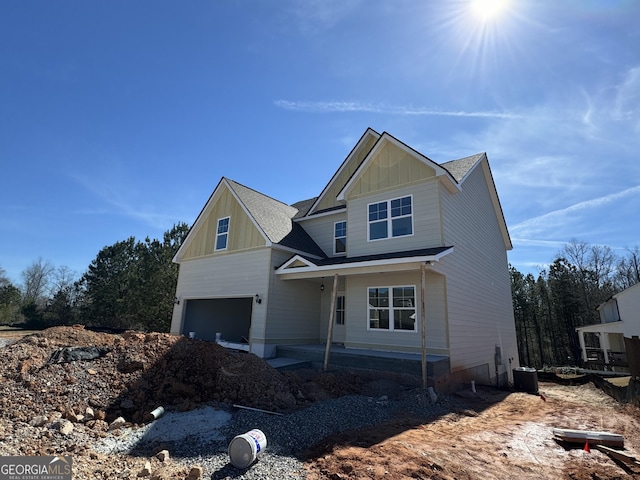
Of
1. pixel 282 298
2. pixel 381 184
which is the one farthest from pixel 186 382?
pixel 381 184

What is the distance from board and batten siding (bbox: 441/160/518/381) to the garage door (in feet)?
33.6

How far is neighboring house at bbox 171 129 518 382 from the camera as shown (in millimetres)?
11305

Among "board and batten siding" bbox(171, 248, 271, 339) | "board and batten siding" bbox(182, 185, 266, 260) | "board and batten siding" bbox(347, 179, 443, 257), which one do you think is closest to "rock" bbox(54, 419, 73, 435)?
"board and batten siding" bbox(171, 248, 271, 339)

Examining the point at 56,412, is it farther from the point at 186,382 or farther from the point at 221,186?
the point at 221,186

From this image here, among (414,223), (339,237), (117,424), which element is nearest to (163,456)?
(117,424)

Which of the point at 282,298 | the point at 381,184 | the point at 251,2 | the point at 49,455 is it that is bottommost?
the point at 49,455

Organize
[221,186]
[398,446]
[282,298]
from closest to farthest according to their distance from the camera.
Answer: [398,446] < [282,298] < [221,186]

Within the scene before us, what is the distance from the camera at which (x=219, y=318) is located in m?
18.4

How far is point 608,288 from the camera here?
32125 mm

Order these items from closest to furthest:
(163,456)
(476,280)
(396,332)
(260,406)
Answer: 1. (163,456)
2. (260,406)
3. (396,332)
4. (476,280)

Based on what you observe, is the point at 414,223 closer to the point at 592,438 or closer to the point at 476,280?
the point at 476,280

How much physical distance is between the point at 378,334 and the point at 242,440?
8.02m

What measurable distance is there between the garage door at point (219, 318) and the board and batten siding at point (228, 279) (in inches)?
25.8

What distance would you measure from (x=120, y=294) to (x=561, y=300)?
135 ft
